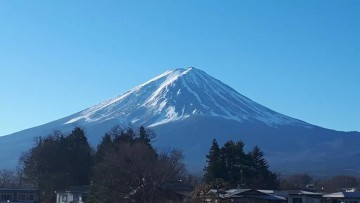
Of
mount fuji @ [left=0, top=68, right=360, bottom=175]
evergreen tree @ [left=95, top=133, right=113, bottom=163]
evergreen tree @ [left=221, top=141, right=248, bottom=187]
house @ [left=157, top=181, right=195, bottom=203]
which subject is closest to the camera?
house @ [left=157, top=181, right=195, bottom=203]

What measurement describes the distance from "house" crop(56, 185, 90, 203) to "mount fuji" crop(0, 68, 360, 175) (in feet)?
302

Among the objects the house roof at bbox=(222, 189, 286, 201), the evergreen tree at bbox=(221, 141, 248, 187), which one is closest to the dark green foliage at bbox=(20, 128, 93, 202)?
the evergreen tree at bbox=(221, 141, 248, 187)

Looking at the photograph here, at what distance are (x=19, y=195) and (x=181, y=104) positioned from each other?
12287cm

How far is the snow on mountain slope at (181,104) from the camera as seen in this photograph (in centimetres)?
17725

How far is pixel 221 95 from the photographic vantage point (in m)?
189

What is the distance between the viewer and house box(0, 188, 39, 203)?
5938 centimetres

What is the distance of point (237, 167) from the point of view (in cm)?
5075

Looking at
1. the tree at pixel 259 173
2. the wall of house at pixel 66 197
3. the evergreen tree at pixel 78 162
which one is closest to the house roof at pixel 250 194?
the tree at pixel 259 173

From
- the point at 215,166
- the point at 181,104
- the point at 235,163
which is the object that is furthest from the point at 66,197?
the point at 181,104

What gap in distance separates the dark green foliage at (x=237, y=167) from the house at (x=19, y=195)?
15.5 metres

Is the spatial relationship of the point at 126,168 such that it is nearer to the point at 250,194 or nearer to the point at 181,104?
the point at 250,194

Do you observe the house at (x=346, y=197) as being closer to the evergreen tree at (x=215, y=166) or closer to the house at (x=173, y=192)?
the evergreen tree at (x=215, y=166)

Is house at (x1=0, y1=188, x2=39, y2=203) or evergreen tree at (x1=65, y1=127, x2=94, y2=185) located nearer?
evergreen tree at (x1=65, y1=127, x2=94, y2=185)

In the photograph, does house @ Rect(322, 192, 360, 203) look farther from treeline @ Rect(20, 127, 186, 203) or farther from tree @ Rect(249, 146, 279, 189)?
treeline @ Rect(20, 127, 186, 203)
